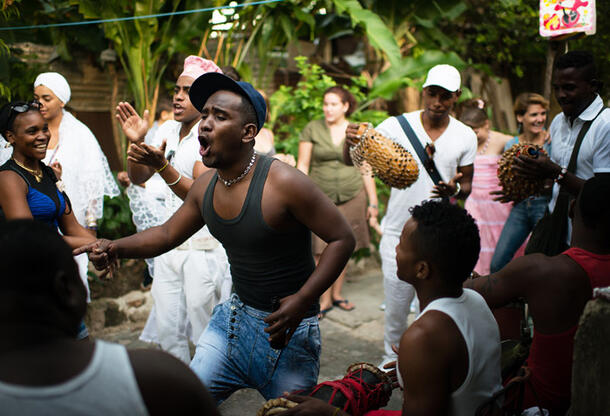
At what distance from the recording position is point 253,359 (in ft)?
8.68

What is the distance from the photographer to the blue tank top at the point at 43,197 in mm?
3291

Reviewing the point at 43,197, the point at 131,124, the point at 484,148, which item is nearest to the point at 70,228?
the point at 43,197

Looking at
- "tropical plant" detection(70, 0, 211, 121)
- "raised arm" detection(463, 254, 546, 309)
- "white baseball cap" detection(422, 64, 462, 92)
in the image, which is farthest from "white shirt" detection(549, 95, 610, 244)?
"tropical plant" detection(70, 0, 211, 121)

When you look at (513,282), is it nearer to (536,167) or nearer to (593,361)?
(593,361)

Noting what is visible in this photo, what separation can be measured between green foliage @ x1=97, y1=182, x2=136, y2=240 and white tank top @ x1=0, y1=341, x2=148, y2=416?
4780 millimetres

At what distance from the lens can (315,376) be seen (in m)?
2.72

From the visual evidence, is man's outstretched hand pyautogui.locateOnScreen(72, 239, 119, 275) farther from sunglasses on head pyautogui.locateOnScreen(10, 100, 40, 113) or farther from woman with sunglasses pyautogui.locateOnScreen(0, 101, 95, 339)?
sunglasses on head pyautogui.locateOnScreen(10, 100, 40, 113)

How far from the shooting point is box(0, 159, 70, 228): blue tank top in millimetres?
3291

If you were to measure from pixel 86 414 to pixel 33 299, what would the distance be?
29cm

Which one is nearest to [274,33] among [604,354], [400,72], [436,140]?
[400,72]

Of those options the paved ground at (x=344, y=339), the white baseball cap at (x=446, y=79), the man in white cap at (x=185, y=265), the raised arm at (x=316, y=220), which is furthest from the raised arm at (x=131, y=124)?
the white baseball cap at (x=446, y=79)

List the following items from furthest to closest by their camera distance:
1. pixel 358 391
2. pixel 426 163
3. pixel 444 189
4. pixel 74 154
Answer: pixel 74 154, pixel 426 163, pixel 444 189, pixel 358 391

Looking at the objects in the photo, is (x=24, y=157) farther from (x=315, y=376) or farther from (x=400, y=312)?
(x=400, y=312)

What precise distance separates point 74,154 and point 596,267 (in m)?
3.98
